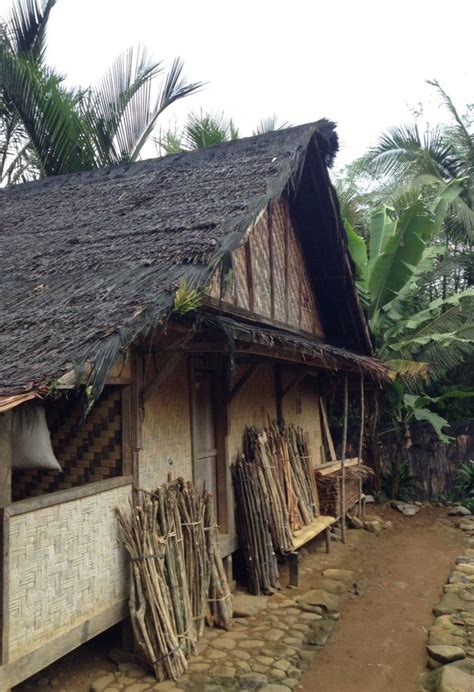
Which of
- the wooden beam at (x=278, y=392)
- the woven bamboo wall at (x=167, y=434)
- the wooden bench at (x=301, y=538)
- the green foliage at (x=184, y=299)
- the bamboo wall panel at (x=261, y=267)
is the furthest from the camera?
the wooden beam at (x=278, y=392)

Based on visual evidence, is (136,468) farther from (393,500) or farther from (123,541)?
(393,500)

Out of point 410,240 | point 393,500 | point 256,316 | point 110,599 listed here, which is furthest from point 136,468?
point 393,500

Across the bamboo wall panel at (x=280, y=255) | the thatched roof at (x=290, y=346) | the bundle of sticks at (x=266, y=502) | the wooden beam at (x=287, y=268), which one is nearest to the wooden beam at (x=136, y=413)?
the thatched roof at (x=290, y=346)

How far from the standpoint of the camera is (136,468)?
16.1ft

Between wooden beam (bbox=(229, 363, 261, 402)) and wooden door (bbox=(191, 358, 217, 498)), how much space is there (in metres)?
0.23

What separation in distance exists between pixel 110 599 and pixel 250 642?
1345 millimetres

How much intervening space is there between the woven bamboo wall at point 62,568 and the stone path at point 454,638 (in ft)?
8.08

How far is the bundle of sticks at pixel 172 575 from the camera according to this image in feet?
14.3

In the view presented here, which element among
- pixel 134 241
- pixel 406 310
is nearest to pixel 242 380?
pixel 134 241

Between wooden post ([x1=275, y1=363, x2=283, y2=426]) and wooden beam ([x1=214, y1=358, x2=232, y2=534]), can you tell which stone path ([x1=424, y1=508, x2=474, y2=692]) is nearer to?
wooden beam ([x1=214, y1=358, x2=232, y2=534])

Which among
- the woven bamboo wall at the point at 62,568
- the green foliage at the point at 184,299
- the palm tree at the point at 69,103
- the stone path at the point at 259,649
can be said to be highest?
the palm tree at the point at 69,103

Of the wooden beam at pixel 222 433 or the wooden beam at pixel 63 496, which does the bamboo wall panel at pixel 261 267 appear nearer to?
the wooden beam at pixel 222 433

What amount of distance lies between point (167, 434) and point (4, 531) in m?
2.29

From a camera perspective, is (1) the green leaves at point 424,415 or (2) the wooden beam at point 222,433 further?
(1) the green leaves at point 424,415
